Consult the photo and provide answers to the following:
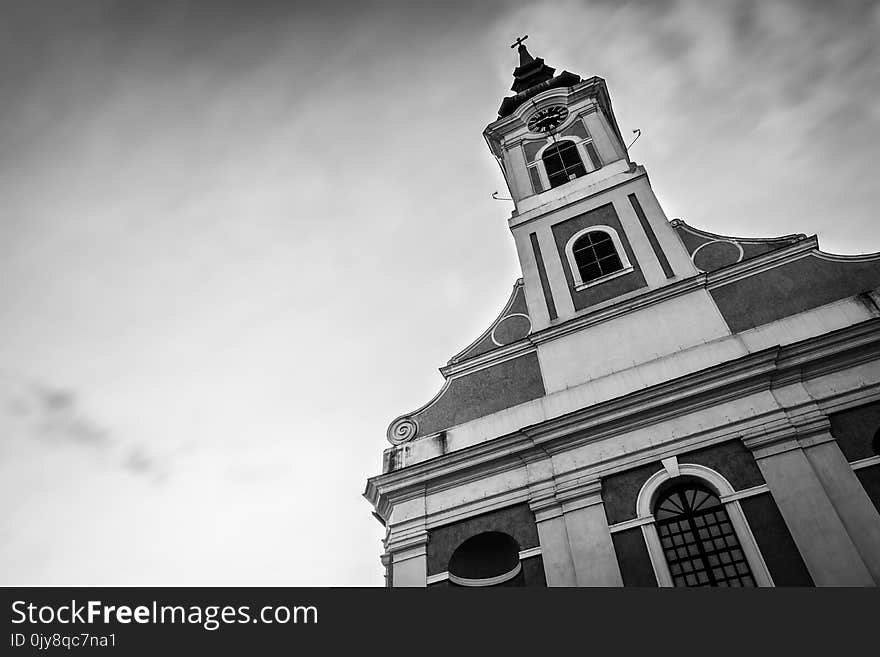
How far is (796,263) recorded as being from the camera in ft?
45.1

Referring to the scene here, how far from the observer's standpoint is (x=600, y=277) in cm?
1582

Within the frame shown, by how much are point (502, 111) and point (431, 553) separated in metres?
15.7

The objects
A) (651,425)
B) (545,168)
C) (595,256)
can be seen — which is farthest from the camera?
(545,168)

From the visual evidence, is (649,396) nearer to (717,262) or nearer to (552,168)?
(717,262)

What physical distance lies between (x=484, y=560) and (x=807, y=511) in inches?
238

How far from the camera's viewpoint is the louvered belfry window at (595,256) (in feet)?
52.7

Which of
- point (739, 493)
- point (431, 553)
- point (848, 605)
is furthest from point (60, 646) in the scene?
point (739, 493)

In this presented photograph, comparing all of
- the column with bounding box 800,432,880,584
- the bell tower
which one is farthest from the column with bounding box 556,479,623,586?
the bell tower

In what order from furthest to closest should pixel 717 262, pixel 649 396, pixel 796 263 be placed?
1. pixel 717 262
2. pixel 796 263
3. pixel 649 396

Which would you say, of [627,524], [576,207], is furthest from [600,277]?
→ [627,524]

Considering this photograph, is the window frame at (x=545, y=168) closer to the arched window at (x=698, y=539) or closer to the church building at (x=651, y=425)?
the church building at (x=651, y=425)

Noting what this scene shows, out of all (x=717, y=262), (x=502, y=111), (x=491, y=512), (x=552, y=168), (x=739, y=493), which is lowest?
(x=739, y=493)

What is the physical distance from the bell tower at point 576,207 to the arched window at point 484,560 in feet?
16.4

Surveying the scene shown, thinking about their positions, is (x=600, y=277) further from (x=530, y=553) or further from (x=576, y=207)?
(x=530, y=553)
